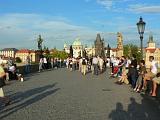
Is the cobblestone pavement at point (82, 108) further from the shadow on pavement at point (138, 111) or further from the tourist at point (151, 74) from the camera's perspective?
the tourist at point (151, 74)

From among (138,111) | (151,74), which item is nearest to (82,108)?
(138,111)

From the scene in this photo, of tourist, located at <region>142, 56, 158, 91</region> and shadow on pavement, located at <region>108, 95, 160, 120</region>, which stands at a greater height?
tourist, located at <region>142, 56, 158, 91</region>

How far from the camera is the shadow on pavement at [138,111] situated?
11773 millimetres

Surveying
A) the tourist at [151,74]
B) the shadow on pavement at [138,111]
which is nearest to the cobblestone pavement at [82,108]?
the shadow on pavement at [138,111]

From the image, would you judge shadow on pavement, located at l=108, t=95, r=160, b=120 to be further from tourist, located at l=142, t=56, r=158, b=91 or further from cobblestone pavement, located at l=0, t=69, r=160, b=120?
tourist, located at l=142, t=56, r=158, b=91

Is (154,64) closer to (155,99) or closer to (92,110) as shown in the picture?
(155,99)

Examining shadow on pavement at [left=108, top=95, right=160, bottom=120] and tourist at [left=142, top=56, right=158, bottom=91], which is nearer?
shadow on pavement at [left=108, top=95, right=160, bottom=120]

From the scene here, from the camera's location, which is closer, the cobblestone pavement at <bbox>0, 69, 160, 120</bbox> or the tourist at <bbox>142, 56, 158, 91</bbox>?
the cobblestone pavement at <bbox>0, 69, 160, 120</bbox>

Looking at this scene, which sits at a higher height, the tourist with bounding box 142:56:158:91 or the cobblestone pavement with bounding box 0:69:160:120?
the tourist with bounding box 142:56:158:91

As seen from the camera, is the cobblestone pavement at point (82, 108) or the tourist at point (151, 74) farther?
the tourist at point (151, 74)

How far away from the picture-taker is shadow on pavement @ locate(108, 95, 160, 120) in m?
11.8

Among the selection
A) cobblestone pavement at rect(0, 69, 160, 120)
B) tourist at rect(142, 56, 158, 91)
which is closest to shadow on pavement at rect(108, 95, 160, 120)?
cobblestone pavement at rect(0, 69, 160, 120)

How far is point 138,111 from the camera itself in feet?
43.0

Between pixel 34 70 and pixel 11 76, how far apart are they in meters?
16.7
